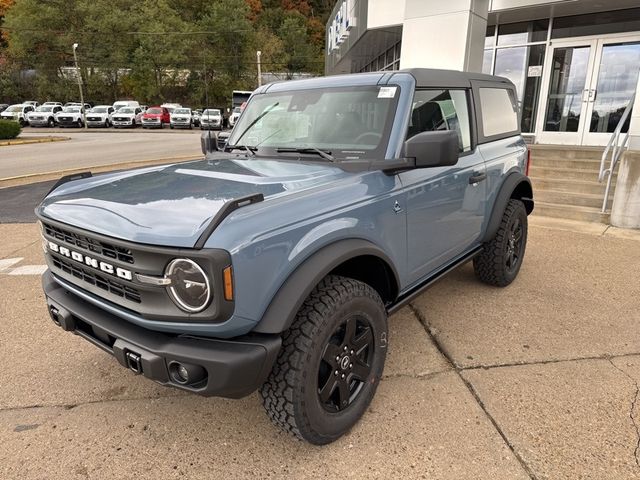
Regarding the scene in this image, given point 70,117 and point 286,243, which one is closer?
point 286,243

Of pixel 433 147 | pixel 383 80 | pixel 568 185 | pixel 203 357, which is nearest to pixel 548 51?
pixel 568 185

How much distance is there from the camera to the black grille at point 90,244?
205 centimetres

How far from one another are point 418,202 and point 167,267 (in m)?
1.59

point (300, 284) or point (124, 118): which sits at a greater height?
point (300, 284)

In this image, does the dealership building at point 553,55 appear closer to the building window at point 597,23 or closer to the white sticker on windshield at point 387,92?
the building window at point 597,23

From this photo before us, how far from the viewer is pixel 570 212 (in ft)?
23.9

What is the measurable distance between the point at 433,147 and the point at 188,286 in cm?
142

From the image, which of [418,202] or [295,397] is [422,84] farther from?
[295,397]

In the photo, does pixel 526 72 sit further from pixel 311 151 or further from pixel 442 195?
pixel 311 151

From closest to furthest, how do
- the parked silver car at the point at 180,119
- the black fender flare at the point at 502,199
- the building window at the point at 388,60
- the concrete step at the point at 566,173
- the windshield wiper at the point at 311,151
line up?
the windshield wiper at the point at 311,151 → the black fender flare at the point at 502,199 → the concrete step at the point at 566,173 → the building window at the point at 388,60 → the parked silver car at the point at 180,119

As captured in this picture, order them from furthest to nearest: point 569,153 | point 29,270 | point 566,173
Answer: point 569,153 < point 566,173 < point 29,270


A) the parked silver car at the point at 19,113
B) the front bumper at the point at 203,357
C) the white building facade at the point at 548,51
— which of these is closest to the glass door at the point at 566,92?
the white building facade at the point at 548,51

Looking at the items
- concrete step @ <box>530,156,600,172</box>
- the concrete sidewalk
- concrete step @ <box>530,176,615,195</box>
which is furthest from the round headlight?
concrete step @ <box>530,156,600,172</box>

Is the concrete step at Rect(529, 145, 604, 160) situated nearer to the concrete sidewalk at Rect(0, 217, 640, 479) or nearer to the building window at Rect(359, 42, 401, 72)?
the concrete sidewalk at Rect(0, 217, 640, 479)
